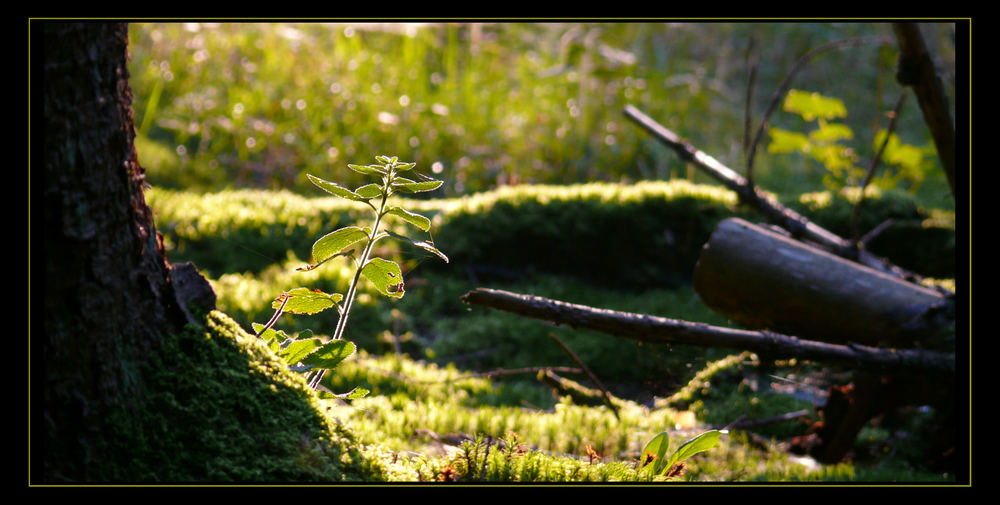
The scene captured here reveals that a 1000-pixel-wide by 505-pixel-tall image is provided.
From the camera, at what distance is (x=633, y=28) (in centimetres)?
782

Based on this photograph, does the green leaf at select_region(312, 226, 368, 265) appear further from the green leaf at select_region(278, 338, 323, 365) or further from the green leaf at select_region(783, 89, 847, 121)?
the green leaf at select_region(783, 89, 847, 121)

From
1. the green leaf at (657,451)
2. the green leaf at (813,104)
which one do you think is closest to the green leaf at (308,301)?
the green leaf at (657,451)

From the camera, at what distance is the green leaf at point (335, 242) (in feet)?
4.75

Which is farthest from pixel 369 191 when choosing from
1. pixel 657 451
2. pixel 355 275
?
pixel 657 451

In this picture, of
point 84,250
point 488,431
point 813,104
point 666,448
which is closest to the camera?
point 84,250

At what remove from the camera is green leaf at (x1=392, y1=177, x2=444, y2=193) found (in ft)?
4.38

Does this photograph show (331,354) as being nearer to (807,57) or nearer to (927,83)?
(807,57)

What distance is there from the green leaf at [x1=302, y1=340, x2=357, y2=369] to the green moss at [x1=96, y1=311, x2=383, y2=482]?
2.3 inches

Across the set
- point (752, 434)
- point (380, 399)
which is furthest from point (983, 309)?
point (380, 399)

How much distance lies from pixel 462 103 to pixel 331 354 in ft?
17.3

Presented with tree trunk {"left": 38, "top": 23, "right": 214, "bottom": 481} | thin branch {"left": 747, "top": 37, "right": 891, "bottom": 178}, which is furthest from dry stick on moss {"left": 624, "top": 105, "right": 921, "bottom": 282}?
tree trunk {"left": 38, "top": 23, "right": 214, "bottom": 481}

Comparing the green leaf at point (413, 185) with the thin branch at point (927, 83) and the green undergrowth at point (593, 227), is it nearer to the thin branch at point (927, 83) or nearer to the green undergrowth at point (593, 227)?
the thin branch at point (927, 83)

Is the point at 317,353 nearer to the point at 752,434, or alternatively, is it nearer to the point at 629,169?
the point at 752,434

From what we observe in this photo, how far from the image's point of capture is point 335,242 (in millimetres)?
1477
